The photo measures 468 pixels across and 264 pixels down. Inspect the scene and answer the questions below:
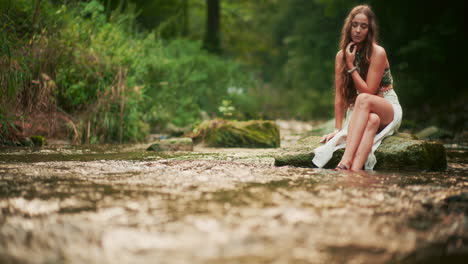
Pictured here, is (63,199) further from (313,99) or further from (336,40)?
(336,40)

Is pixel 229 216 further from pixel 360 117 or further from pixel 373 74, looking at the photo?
pixel 373 74

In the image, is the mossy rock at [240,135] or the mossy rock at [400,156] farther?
the mossy rock at [240,135]

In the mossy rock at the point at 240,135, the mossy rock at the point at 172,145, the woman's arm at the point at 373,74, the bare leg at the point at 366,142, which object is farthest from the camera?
the mossy rock at the point at 240,135

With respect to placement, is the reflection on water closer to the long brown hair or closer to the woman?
the woman

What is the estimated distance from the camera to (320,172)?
405cm

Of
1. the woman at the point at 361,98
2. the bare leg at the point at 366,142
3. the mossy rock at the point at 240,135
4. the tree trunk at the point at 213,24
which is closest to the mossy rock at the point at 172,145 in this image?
the mossy rock at the point at 240,135

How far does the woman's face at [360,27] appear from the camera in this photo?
477cm

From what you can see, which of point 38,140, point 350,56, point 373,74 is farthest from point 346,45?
point 38,140

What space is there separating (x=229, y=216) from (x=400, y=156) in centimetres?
264

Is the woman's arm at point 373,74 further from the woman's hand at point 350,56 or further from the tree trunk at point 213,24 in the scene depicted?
the tree trunk at point 213,24

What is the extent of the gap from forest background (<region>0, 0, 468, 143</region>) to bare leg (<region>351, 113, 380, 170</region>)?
13.0 feet

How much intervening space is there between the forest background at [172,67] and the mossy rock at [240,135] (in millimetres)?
721

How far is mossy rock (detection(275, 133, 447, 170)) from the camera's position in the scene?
4.48 metres

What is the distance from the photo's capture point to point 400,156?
4.50 metres
